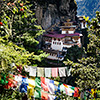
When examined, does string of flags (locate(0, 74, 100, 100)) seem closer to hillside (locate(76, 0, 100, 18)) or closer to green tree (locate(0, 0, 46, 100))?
green tree (locate(0, 0, 46, 100))

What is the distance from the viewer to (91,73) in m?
6.67

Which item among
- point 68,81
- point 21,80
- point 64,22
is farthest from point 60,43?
point 21,80

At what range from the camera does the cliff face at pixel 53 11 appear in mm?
20103

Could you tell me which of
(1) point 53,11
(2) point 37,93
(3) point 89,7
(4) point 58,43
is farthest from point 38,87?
(3) point 89,7

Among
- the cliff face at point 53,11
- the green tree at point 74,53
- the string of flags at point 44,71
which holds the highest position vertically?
the cliff face at point 53,11

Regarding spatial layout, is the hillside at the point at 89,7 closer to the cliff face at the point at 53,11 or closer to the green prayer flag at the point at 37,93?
the cliff face at the point at 53,11

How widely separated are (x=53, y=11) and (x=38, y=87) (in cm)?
1879

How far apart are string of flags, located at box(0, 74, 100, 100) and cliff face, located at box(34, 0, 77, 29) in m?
15.2

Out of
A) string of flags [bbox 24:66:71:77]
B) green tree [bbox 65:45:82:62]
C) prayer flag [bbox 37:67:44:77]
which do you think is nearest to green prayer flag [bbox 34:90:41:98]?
string of flags [bbox 24:66:71:77]

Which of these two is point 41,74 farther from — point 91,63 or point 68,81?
point 68,81

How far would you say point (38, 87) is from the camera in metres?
6.08

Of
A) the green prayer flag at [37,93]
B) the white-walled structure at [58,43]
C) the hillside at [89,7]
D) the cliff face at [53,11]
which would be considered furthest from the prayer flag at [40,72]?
the hillside at [89,7]

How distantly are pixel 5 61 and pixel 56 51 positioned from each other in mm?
15381

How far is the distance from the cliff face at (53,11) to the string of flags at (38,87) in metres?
15.2
